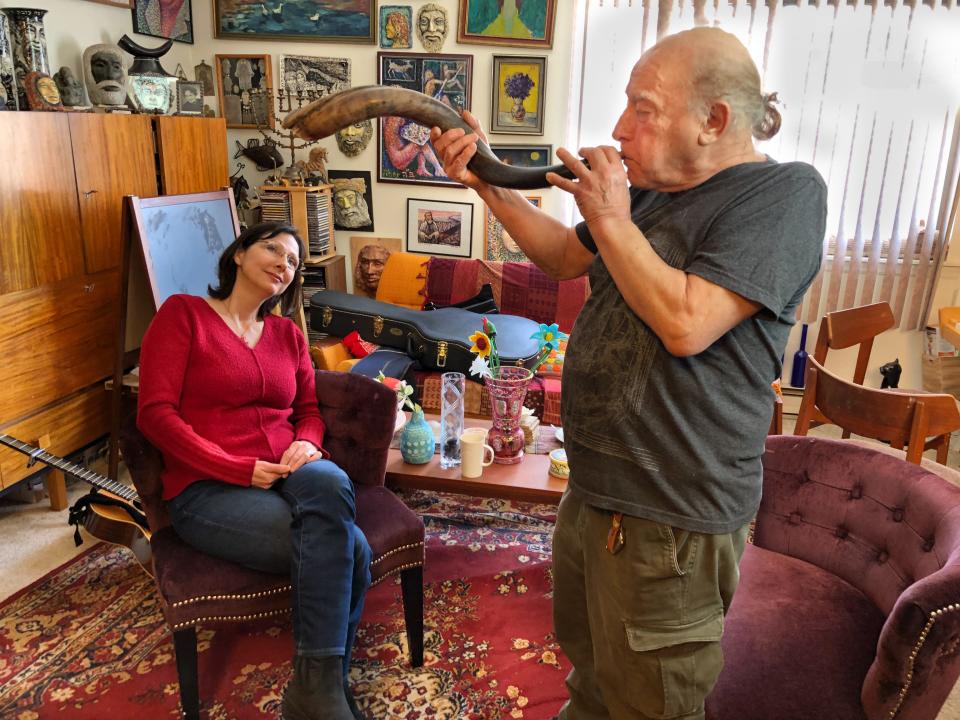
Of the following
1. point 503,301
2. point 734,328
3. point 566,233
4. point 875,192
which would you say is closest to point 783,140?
point 875,192

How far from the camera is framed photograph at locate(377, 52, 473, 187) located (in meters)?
3.98

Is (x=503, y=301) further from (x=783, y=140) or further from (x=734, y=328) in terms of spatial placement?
(x=734, y=328)

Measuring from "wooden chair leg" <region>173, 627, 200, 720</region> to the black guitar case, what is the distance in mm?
1755

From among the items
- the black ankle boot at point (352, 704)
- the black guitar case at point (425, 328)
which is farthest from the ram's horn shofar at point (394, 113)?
the black guitar case at point (425, 328)

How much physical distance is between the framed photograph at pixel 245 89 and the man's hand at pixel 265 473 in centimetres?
297

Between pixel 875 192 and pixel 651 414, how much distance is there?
343cm

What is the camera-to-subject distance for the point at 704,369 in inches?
40.4

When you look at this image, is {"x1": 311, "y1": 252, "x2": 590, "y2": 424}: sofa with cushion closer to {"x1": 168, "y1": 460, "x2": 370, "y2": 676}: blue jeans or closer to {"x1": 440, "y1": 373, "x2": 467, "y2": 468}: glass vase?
{"x1": 440, "y1": 373, "x2": 467, "y2": 468}: glass vase

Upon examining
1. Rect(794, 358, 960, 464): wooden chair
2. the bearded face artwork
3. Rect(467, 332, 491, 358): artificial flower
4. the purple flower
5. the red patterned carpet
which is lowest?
the red patterned carpet

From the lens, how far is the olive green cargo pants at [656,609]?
1087 mm

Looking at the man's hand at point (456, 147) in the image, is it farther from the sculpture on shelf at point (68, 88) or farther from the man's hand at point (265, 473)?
the sculpture on shelf at point (68, 88)

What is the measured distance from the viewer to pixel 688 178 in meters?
1.08

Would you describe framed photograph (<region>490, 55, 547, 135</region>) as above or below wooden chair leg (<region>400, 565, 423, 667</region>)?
above

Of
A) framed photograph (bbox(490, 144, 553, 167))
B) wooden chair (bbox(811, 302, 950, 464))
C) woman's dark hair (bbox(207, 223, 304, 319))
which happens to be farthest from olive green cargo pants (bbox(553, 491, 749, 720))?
framed photograph (bbox(490, 144, 553, 167))
